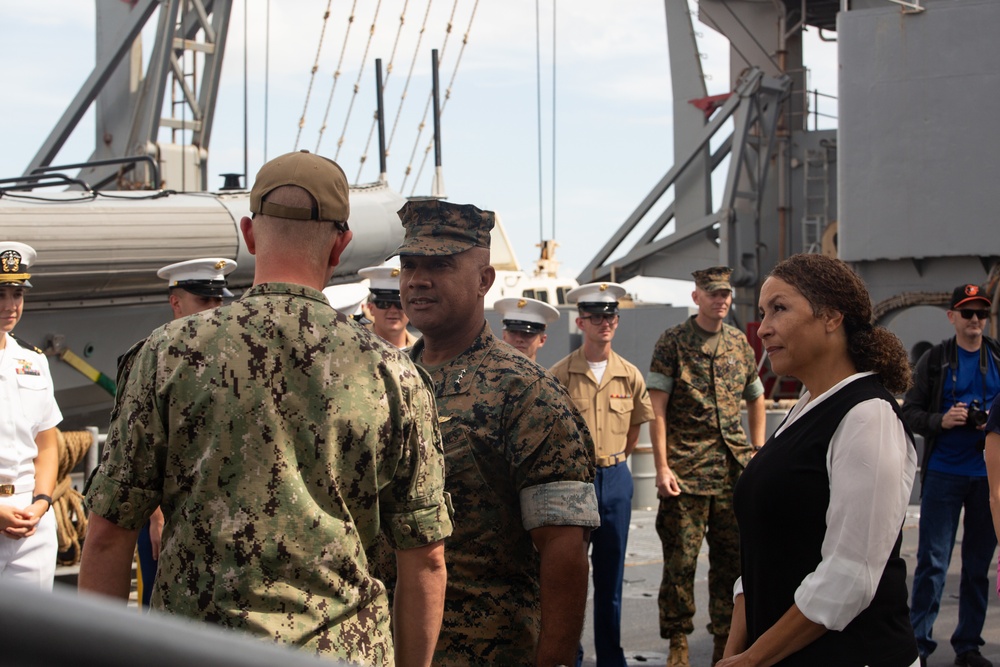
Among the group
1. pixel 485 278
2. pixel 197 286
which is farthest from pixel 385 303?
pixel 485 278

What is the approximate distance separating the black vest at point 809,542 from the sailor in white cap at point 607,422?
8.49 ft

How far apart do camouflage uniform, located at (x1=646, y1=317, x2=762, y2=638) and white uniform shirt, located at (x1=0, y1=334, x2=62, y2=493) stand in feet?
8.57

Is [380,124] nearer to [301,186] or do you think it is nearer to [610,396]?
[610,396]

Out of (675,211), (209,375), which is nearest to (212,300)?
(209,375)

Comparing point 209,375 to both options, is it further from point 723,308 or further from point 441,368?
point 723,308

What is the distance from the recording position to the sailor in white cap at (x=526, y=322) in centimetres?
547

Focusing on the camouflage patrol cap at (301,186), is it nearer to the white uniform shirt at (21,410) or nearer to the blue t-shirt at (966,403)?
the white uniform shirt at (21,410)

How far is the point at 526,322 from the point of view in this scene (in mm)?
5477

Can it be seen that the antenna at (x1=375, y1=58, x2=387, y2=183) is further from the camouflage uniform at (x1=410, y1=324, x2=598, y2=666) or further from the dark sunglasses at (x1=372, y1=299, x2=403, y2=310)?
the camouflage uniform at (x1=410, y1=324, x2=598, y2=666)

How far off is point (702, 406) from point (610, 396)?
46 centimetres

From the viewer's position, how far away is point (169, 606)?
1655mm

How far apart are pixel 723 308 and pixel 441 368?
281cm

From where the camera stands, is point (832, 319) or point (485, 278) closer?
point (832, 319)

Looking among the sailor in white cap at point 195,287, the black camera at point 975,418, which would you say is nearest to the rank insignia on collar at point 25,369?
the sailor in white cap at point 195,287
